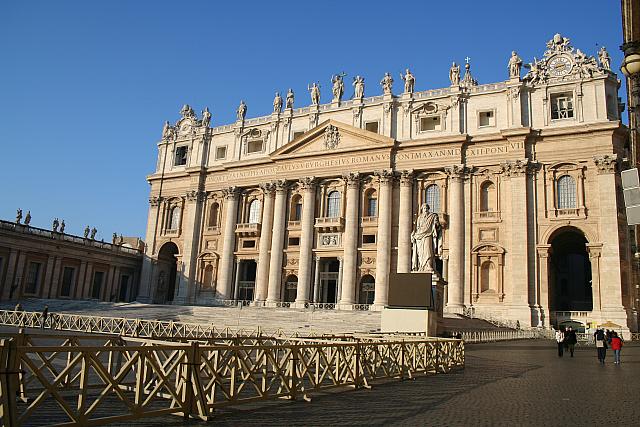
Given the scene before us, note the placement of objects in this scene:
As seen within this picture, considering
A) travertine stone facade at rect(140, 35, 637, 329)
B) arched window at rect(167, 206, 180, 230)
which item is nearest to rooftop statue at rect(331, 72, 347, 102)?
travertine stone facade at rect(140, 35, 637, 329)

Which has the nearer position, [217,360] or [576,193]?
[217,360]

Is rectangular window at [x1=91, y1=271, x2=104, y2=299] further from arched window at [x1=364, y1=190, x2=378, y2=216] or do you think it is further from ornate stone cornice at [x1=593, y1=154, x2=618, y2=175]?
ornate stone cornice at [x1=593, y1=154, x2=618, y2=175]

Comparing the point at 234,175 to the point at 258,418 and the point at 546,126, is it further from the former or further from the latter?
the point at 258,418

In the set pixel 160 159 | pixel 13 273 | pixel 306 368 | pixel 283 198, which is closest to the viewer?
pixel 306 368

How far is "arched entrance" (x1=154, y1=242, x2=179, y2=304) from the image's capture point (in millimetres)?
55906

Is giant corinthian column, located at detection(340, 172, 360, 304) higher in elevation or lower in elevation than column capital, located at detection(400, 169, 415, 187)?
lower

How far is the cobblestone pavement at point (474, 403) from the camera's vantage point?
27.5 ft

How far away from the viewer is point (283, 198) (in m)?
49.8

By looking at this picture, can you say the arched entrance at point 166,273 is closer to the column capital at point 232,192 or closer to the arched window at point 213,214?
the arched window at point 213,214

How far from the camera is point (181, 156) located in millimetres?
59156

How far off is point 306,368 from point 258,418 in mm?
2375

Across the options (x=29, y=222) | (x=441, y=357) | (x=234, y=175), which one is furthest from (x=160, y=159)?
(x=441, y=357)

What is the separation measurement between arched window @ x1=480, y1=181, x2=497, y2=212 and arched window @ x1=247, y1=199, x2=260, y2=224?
20423 millimetres

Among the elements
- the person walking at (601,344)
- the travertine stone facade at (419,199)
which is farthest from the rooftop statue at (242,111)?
the person walking at (601,344)
